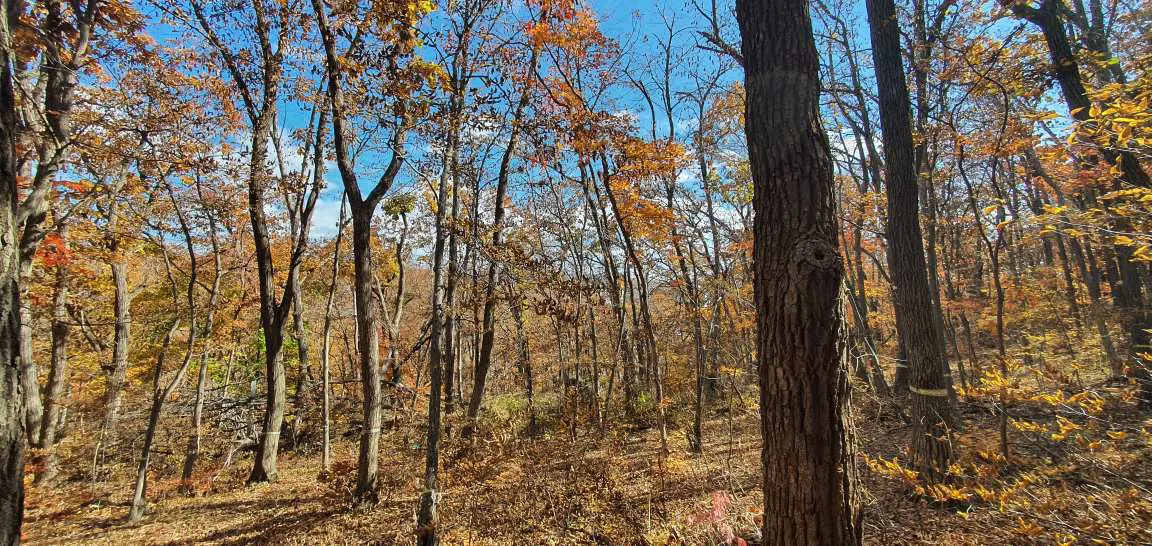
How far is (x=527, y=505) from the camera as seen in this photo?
21.5ft

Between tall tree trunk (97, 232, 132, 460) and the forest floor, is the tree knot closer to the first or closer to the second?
the forest floor

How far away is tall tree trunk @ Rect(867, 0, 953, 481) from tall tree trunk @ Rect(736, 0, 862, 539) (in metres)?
3.31

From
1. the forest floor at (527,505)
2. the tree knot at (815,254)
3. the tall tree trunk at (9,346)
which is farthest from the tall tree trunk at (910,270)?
the tall tree trunk at (9,346)

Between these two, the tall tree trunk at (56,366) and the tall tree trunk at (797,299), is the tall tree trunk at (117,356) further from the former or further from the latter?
the tall tree trunk at (797,299)

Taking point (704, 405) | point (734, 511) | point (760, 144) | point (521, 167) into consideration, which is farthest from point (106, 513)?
point (704, 405)

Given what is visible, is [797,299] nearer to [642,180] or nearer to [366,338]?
[366,338]

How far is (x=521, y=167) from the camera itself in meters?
8.96

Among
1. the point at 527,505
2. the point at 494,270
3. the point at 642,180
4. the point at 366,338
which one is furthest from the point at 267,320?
the point at 642,180

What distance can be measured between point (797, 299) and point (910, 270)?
12.2 feet

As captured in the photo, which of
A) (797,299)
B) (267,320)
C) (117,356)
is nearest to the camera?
(797,299)

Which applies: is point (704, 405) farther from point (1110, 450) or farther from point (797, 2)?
point (797, 2)

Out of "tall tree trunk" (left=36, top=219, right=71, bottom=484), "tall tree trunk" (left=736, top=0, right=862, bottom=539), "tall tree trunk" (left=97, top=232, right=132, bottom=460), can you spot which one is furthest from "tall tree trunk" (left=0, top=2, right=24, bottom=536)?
"tall tree trunk" (left=97, top=232, right=132, bottom=460)

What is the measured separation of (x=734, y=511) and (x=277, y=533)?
6.54m

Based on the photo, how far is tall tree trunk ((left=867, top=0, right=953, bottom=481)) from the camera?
4.57m
